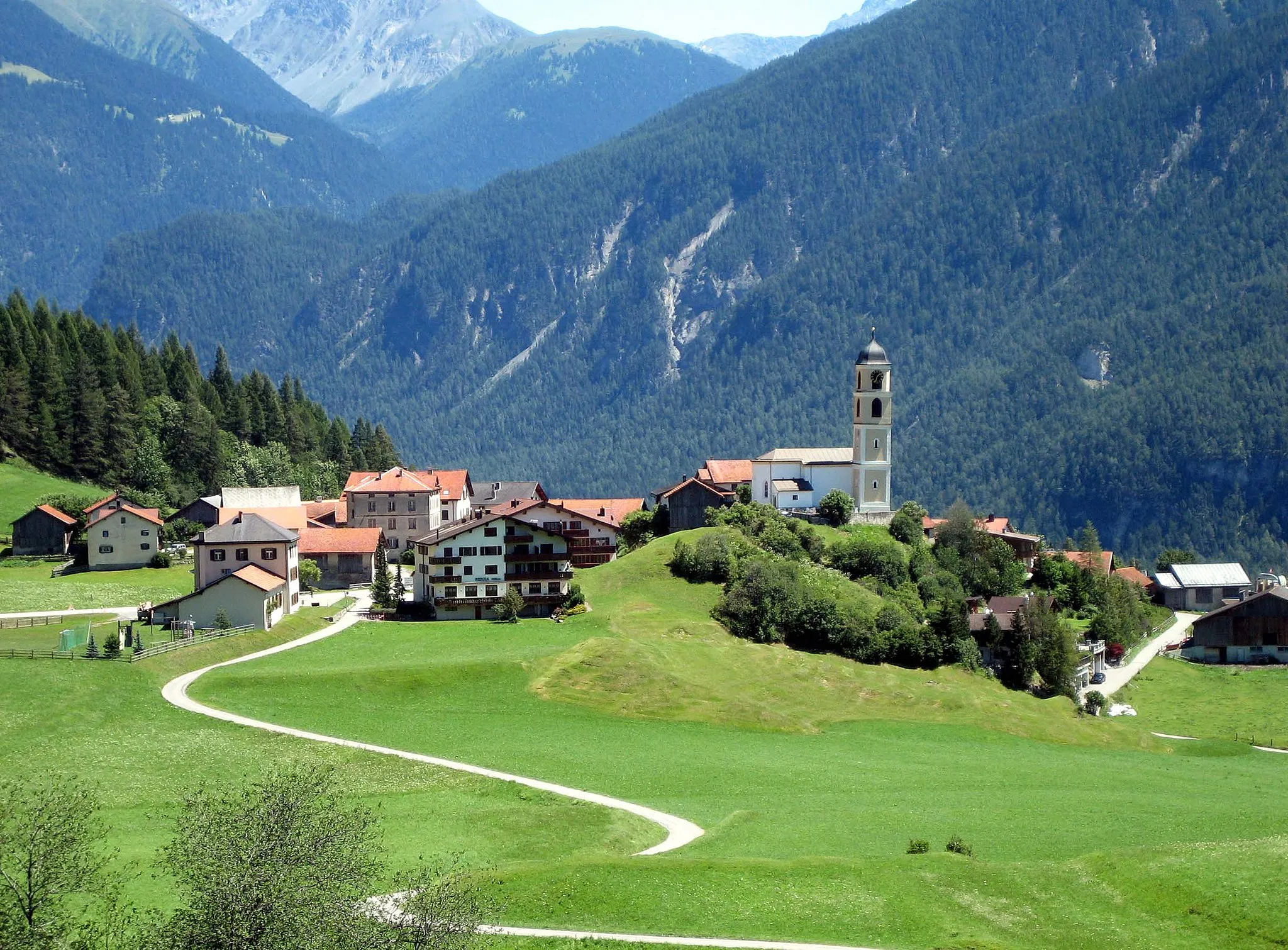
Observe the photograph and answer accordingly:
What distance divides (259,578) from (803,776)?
40.2m

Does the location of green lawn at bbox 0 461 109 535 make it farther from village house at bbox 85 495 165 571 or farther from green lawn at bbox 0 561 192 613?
village house at bbox 85 495 165 571

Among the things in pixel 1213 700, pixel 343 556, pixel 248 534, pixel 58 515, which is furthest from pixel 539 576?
pixel 1213 700

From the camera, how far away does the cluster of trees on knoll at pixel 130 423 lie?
154000 millimetres

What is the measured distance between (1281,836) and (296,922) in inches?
1398

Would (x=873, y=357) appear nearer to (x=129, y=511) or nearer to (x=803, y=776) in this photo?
(x=129, y=511)

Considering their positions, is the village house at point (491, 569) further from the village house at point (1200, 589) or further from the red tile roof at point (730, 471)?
the village house at point (1200, 589)

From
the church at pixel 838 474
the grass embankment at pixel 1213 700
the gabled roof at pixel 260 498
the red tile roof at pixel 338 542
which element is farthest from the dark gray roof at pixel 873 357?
the gabled roof at pixel 260 498

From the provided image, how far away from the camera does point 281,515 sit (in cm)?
13275

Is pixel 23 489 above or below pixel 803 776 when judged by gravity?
above

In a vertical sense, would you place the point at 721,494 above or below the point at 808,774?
above

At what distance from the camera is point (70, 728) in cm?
6931

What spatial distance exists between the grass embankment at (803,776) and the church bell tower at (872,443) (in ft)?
74.5

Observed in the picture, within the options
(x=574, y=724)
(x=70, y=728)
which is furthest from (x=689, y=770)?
(x=70, y=728)

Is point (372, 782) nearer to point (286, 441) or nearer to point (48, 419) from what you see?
point (48, 419)
